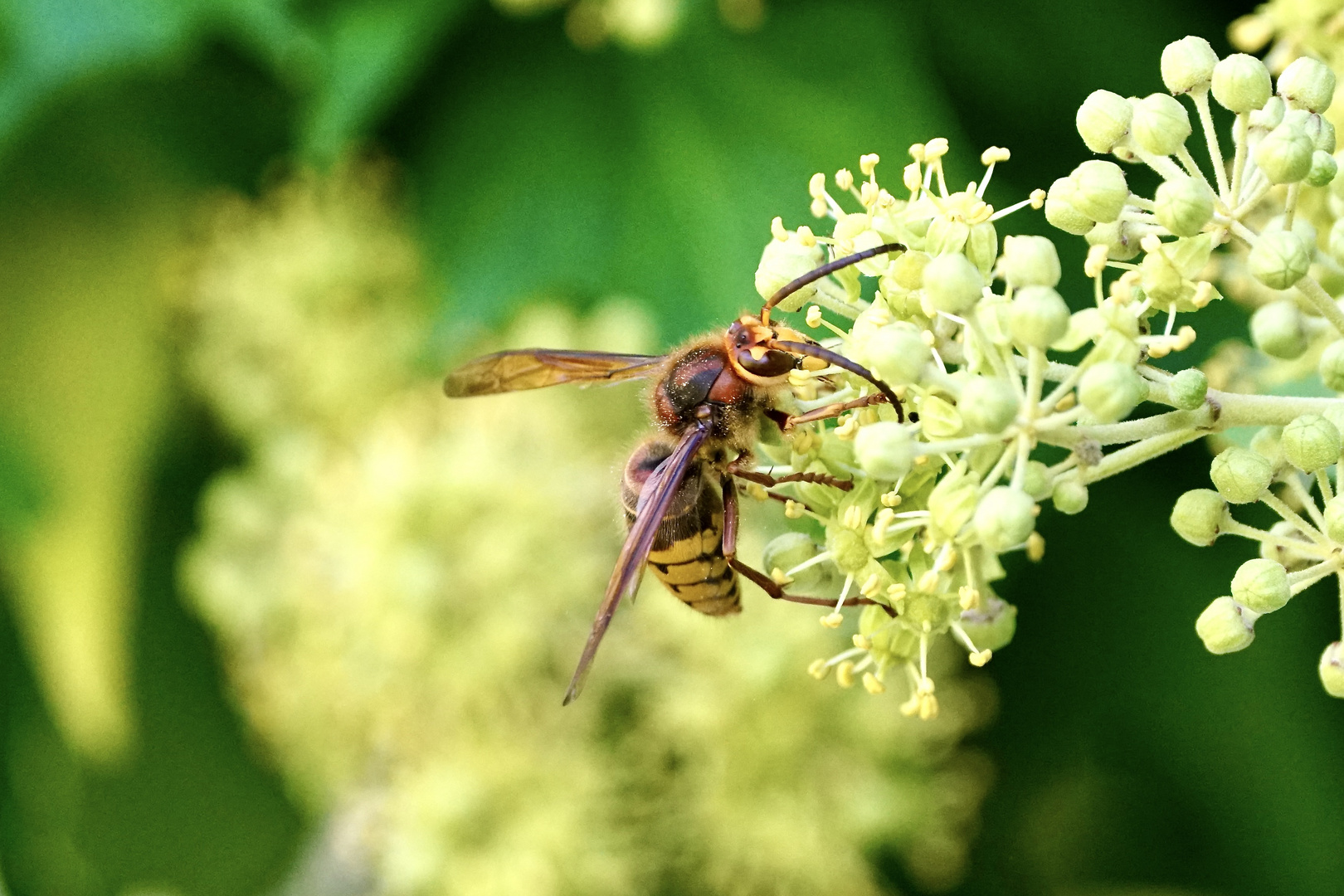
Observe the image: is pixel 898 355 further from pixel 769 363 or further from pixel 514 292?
pixel 514 292

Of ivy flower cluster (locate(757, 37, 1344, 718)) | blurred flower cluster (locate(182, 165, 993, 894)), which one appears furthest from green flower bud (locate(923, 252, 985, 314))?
blurred flower cluster (locate(182, 165, 993, 894))

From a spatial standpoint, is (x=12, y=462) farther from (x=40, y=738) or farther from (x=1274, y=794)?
(x=1274, y=794)

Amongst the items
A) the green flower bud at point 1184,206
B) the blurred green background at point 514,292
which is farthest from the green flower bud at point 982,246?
the blurred green background at point 514,292

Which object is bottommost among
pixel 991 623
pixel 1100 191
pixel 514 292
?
pixel 991 623

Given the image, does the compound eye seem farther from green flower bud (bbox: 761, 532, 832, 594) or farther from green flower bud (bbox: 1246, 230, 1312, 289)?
green flower bud (bbox: 1246, 230, 1312, 289)

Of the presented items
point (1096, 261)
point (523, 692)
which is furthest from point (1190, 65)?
point (523, 692)

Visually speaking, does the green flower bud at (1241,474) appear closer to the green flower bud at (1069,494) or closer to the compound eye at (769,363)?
the green flower bud at (1069,494)

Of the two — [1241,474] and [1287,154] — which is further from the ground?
[1287,154]
